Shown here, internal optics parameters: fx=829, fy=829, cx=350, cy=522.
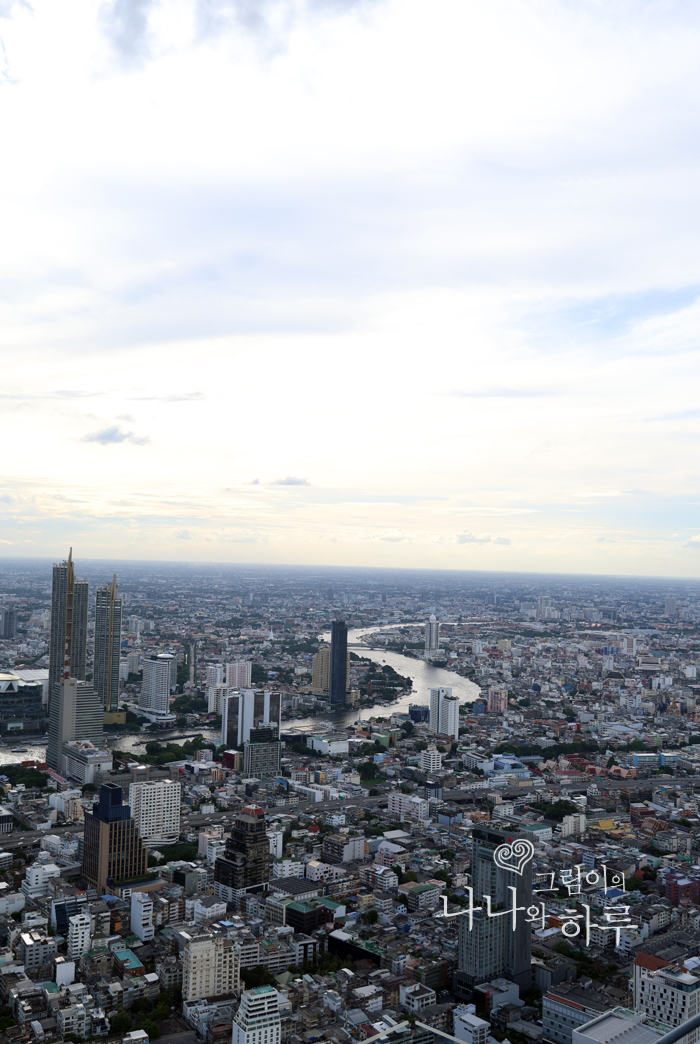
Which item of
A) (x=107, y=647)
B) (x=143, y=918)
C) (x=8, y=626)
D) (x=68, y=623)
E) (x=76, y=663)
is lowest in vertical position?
(x=143, y=918)

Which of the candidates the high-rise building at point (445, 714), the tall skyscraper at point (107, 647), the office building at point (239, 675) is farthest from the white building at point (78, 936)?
the office building at point (239, 675)

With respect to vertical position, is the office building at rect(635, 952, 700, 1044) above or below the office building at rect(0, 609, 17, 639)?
below

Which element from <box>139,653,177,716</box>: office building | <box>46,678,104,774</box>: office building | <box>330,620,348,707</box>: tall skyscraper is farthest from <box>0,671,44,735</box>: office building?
<box>330,620,348,707</box>: tall skyscraper

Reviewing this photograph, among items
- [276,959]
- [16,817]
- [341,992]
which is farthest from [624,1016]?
[16,817]

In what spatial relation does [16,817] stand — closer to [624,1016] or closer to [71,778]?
[71,778]

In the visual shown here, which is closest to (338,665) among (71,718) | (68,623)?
(68,623)

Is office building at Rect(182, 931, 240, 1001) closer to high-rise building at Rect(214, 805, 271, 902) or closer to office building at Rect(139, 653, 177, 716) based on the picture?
high-rise building at Rect(214, 805, 271, 902)

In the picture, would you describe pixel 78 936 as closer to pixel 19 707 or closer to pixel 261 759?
pixel 261 759

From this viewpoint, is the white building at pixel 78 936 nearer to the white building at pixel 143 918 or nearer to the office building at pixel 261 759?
the white building at pixel 143 918
